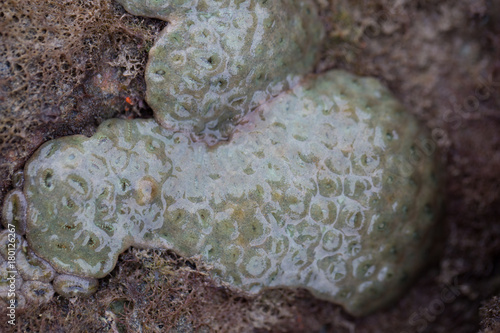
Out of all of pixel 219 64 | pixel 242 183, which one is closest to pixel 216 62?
pixel 219 64

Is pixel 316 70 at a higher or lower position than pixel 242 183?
higher

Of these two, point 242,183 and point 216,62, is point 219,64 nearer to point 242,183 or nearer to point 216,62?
point 216,62

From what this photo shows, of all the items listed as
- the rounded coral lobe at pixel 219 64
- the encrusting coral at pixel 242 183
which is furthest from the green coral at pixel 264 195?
the rounded coral lobe at pixel 219 64

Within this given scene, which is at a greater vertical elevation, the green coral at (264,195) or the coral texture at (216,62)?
the coral texture at (216,62)

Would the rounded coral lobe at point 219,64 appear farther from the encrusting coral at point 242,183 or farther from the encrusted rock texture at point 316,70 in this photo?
the encrusted rock texture at point 316,70

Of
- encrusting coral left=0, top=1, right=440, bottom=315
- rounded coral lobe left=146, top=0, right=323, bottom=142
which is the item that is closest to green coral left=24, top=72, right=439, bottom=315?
encrusting coral left=0, top=1, right=440, bottom=315

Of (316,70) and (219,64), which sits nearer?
(219,64)

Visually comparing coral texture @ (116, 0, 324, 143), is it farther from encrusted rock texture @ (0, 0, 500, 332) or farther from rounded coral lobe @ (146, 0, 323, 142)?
encrusted rock texture @ (0, 0, 500, 332)
